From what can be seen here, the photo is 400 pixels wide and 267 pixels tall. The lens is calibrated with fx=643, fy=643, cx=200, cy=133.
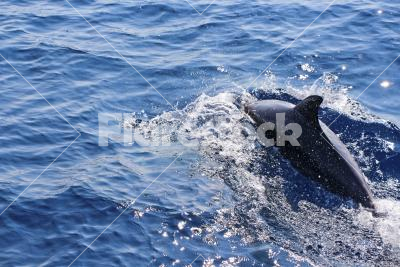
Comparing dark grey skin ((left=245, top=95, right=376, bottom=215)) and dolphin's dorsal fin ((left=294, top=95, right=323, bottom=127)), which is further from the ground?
dolphin's dorsal fin ((left=294, top=95, right=323, bottom=127))

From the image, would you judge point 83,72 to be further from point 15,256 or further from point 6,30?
point 15,256

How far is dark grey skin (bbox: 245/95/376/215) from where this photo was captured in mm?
10117

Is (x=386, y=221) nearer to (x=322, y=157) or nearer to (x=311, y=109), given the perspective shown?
(x=322, y=157)

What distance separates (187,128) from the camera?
12.4 metres

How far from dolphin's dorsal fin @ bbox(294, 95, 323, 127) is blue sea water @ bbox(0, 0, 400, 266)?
3.04 feet

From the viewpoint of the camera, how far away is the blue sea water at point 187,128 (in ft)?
28.5

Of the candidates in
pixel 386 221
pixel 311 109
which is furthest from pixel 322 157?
pixel 386 221

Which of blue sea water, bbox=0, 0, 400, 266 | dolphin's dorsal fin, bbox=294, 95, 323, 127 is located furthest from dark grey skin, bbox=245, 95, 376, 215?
blue sea water, bbox=0, 0, 400, 266

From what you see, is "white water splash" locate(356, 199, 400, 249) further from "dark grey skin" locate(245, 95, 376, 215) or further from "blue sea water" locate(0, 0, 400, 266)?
"dark grey skin" locate(245, 95, 376, 215)

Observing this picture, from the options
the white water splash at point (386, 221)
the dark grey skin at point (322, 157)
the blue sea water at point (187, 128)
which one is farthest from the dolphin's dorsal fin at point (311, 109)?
the white water splash at point (386, 221)

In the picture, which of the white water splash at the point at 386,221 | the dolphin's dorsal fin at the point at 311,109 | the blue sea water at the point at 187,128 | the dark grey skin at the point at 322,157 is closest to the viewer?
the blue sea water at the point at 187,128

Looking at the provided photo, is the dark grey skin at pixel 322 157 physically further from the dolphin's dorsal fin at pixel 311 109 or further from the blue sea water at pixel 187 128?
the blue sea water at pixel 187 128

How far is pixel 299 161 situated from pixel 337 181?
82 cm

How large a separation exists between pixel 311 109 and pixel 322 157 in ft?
2.65
